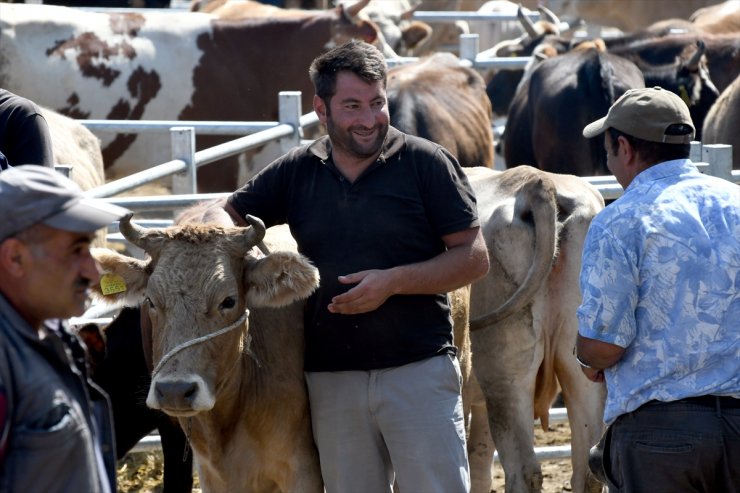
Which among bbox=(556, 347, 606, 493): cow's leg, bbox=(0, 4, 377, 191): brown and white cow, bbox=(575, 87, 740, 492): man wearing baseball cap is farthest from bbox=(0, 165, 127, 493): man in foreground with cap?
bbox=(0, 4, 377, 191): brown and white cow

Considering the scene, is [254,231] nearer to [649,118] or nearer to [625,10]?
[649,118]

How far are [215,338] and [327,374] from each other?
1.34 feet

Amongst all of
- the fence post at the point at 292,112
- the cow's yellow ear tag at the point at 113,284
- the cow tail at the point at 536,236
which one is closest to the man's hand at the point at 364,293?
the cow's yellow ear tag at the point at 113,284

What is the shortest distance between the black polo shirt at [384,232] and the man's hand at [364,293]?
14 centimetres

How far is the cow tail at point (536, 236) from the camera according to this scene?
197 inches

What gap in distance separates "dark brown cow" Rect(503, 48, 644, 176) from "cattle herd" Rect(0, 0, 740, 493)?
0.02m

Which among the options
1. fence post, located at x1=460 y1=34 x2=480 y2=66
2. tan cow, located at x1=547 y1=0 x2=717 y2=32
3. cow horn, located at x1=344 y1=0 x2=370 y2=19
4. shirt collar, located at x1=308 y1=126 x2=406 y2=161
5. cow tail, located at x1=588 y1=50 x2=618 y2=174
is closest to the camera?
shirt collar, located at x1=308 y1=126 x2=406 y2=161

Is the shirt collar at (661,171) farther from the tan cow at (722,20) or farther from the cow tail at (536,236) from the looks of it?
the tan cow at (722,20)

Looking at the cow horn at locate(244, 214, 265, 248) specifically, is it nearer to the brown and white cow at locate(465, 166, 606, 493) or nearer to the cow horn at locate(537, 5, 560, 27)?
the brown and white cow at locate(465, 166, 606, 493)

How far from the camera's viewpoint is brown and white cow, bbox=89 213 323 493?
12.9 feet

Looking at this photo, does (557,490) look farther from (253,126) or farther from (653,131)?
(653,131)

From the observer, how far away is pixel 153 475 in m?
6.68

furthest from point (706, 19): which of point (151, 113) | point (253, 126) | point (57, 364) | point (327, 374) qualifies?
point (57, 364)

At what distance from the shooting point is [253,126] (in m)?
7.26
